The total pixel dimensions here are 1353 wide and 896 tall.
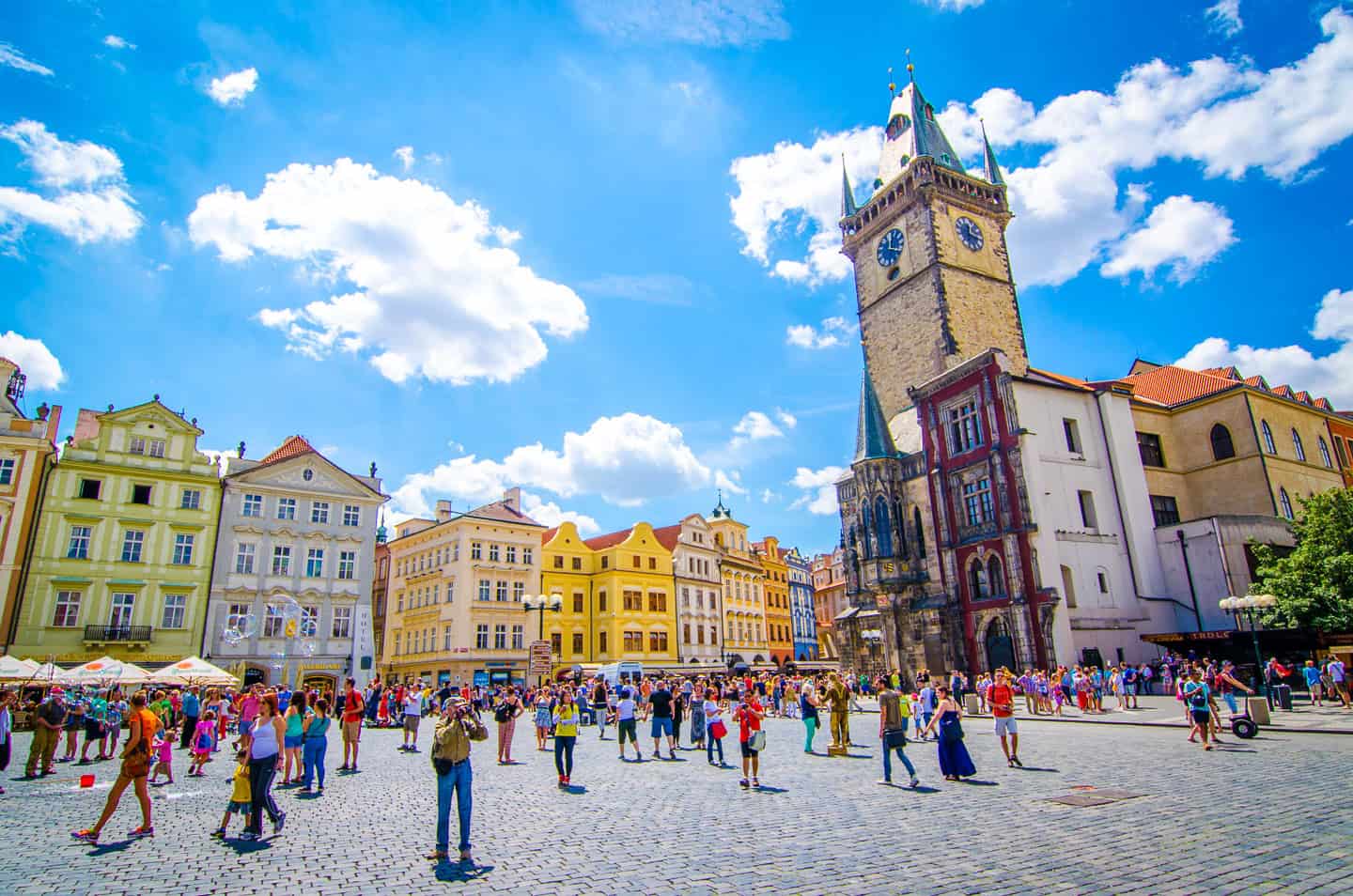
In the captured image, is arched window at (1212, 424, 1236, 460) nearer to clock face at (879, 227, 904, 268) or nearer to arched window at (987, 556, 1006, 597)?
arched window at (987, 556, 1006, 597)

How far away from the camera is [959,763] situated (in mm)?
12227

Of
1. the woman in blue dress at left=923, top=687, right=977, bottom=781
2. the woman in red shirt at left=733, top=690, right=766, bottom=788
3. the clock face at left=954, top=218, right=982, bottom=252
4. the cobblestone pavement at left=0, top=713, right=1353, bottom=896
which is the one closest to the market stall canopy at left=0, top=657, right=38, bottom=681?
Answer: the cobblestone pavement at left=0, top=713, right=1353, bottom=896

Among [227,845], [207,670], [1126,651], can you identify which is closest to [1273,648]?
[1126,651]

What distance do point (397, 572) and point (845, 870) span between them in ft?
180

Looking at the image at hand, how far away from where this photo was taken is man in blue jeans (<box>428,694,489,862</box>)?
7.87 m

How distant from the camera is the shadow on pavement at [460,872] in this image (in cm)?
716

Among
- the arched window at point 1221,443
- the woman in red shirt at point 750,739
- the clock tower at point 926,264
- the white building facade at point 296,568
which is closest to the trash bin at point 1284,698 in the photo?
the woman in red shirt at point 750,739

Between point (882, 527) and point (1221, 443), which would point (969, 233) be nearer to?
point (1221, 443)

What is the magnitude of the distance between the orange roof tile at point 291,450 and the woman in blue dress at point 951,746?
39682 millimetres

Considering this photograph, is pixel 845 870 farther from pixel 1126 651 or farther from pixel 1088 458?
pixel 1088 458

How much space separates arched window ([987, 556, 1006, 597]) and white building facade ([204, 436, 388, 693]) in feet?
107

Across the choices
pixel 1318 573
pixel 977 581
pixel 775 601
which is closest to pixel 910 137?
pixel 977 581

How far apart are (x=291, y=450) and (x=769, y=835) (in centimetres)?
4264

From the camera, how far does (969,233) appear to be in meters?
50.7
